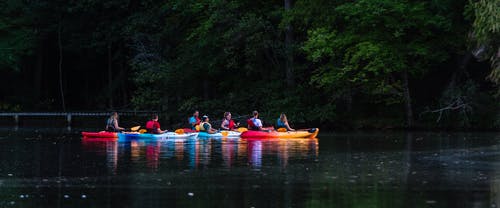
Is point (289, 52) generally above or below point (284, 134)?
above

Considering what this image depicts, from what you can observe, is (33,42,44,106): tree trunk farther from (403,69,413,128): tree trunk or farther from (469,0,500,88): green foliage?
(469,0,500,88): green foliage

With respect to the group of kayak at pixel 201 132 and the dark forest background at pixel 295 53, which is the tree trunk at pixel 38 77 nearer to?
the dark forest background at pixel 295 53

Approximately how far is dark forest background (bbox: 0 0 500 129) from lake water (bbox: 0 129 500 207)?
798cm

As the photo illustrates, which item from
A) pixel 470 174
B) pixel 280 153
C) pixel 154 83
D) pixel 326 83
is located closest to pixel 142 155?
pixel 280 153

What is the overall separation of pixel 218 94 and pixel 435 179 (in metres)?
34.5

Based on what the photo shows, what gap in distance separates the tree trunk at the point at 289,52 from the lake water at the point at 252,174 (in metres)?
14.2

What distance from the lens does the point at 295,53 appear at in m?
49.2

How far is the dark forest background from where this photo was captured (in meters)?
43.7

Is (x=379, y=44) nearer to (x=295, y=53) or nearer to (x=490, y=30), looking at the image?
(x=295, y=53)

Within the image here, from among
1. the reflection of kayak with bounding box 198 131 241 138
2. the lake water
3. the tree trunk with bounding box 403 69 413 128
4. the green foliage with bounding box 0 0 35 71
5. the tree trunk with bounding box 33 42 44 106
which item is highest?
the green foliage with bounding box 0 0 35 71

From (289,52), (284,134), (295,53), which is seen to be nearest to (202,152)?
(284,134)

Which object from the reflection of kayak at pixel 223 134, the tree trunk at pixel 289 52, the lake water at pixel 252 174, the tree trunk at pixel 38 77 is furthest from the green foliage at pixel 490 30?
the tree trunk at pixel 38 77


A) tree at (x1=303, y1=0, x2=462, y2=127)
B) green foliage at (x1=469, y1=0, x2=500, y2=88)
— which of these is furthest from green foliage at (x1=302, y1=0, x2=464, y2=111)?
green foliage at (x1=469, y1=0, x2=500, y2=88)

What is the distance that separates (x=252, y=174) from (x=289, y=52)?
27.3 meters
